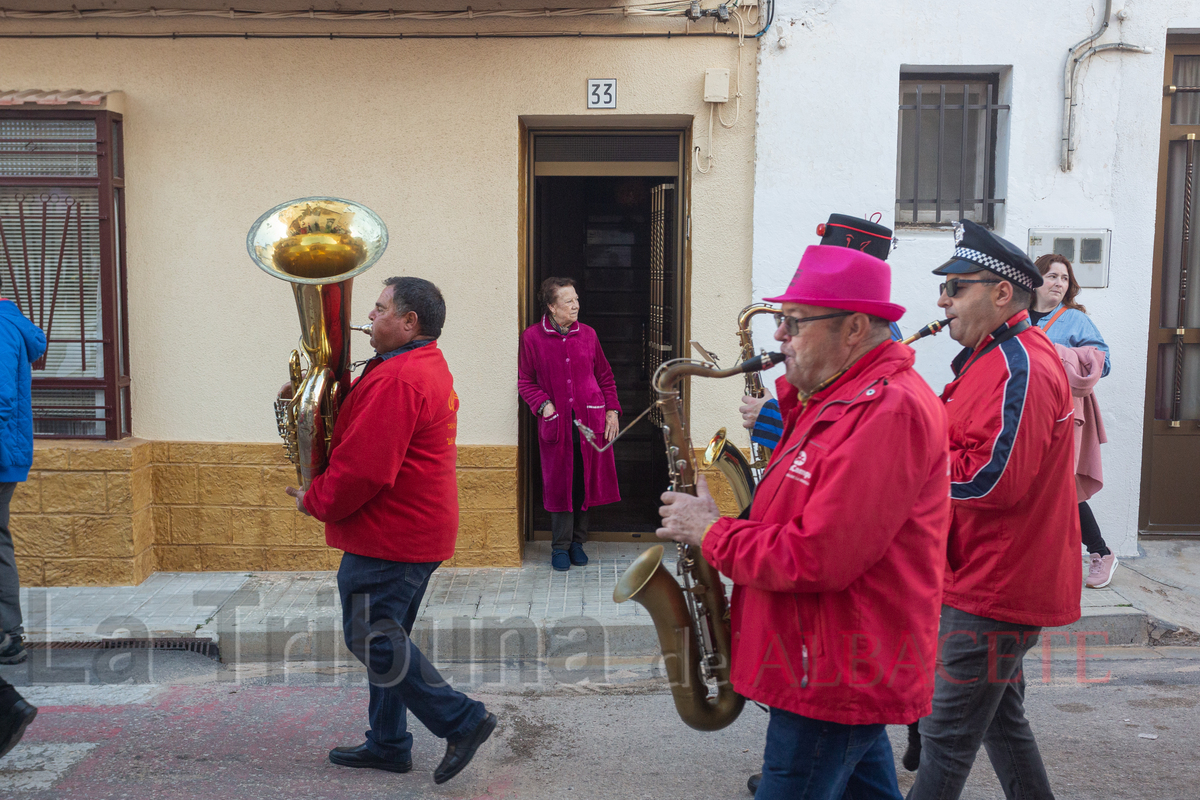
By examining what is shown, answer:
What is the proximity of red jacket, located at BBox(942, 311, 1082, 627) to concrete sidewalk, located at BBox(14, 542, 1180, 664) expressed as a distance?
2.57 m

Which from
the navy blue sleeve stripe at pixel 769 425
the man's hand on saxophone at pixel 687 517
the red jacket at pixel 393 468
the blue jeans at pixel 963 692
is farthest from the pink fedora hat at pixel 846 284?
the red jacket at pixel 393 468

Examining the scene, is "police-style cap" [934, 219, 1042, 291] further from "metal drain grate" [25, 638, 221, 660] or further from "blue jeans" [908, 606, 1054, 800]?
"metal drain grate" [25, 638, 221, 660]

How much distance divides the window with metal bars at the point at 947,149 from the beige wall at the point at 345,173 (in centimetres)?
109

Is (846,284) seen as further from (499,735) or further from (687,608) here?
(499,735)

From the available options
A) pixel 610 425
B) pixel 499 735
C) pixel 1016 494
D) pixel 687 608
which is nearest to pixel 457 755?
pixel 499 735

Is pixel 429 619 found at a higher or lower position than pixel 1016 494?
lower

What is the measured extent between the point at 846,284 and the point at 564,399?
412 cm

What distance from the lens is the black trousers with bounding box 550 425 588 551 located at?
653 centimetres

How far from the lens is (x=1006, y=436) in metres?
2.90

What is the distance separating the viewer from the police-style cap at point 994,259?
305 cm

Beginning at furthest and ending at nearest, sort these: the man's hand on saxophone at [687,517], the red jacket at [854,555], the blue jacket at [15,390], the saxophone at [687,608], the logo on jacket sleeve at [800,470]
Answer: the blue jacket at [15,390]
the saxophone at [687,608]
the man's hand on saxophone at [687,517]
the logo on jacket sleeve at [800,470]
the red jacket at [854,555]

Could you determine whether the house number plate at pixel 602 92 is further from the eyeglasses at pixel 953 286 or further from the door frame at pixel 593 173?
the eyeglasses at pixel 953 286

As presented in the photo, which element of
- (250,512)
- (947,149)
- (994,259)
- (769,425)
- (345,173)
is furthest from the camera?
(947,149)

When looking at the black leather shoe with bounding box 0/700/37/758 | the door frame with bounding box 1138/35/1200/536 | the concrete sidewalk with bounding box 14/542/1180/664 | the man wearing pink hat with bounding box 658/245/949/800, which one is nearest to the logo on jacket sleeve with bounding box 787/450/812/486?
the man wearing pink hat with bounding box 658/245/949/800
